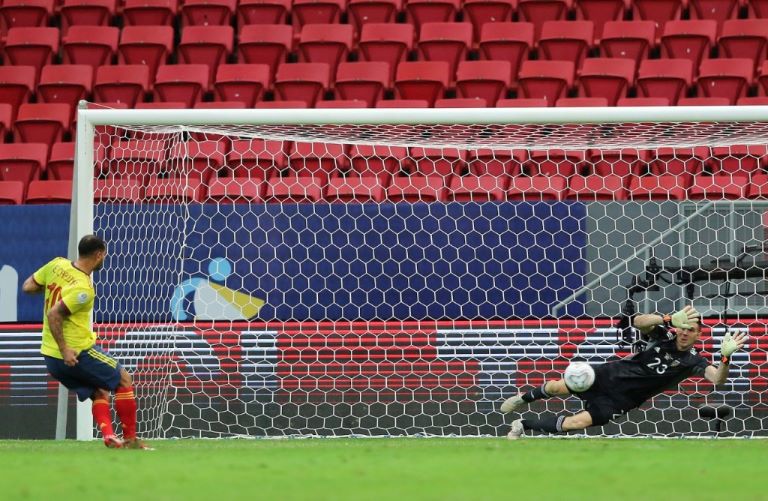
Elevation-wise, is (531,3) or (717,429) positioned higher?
(531,3)

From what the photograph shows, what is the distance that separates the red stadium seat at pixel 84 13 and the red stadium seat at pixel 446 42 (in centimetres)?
389

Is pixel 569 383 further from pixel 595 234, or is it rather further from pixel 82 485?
pixel 82 485

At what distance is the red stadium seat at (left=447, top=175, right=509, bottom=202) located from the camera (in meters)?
10.4

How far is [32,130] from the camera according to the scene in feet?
43.0

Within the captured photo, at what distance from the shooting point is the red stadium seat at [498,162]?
35.0 feet

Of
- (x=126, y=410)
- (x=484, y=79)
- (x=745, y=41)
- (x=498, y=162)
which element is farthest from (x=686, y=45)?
(x=126, y=410)

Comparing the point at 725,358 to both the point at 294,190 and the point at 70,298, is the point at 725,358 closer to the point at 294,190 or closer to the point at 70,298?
the point at 294,190

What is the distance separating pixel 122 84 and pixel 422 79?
3227 mm

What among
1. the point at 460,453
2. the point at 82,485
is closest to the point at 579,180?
the point at 460,453

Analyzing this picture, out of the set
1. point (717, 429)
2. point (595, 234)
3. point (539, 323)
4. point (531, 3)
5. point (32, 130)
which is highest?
point (531, 3)

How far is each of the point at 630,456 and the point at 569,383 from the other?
6.30 feet

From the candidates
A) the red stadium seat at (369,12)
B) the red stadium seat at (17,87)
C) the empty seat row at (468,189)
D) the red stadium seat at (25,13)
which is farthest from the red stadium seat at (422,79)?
the red stadium seat at (25,13)

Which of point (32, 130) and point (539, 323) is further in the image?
point (32, 130)

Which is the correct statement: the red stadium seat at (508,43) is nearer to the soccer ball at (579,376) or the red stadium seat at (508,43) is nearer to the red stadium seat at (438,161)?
the red stadium seat at (438,161)
